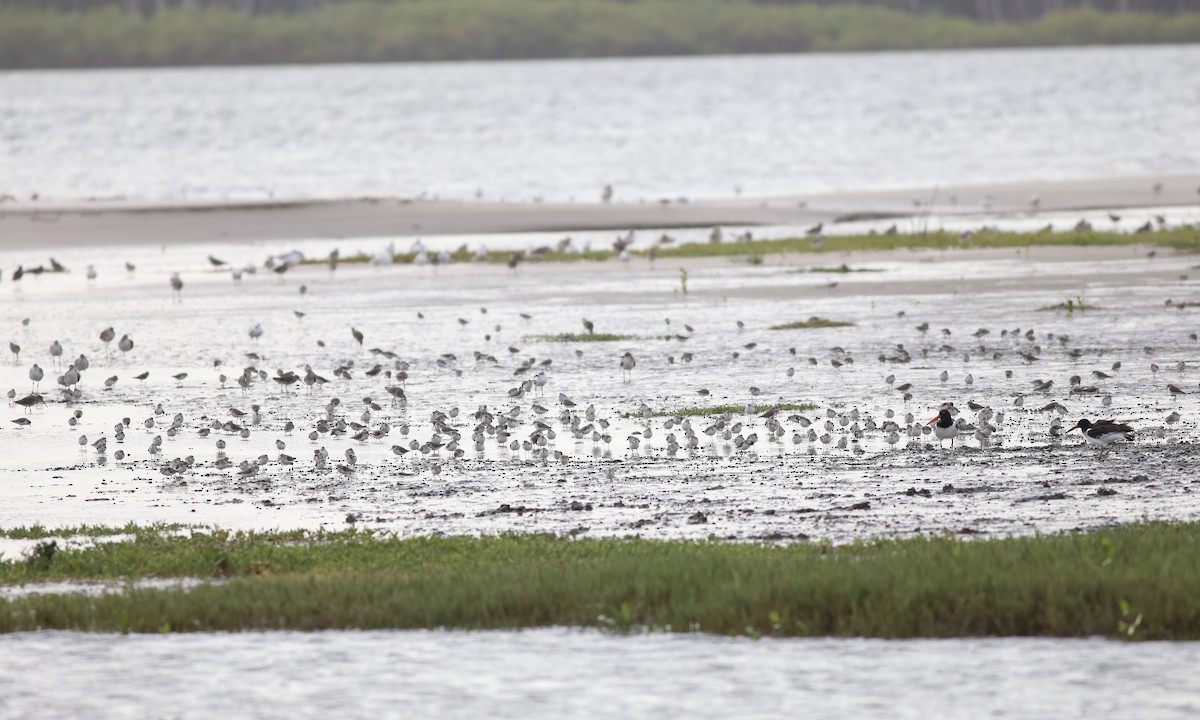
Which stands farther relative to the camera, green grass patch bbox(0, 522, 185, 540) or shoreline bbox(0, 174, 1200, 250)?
shoreline bbox(0, 174, 1200, 250)

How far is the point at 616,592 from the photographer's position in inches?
442

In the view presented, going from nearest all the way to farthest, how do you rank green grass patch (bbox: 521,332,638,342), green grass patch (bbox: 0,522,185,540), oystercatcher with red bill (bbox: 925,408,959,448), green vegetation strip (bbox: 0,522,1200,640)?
1. green vegetation strip (bbox: 0,522,1200,640)
2. green grass patch (bbox: 0,522,185,540)
3. oystercatcher with red bill (bbox: 925,408,959,448)
4. green grass patch (bbox: 521,332,638,342)

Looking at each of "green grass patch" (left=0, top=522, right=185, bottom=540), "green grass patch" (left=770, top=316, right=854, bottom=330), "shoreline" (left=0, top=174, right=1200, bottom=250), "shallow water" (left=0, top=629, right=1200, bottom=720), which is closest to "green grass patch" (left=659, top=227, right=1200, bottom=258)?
"shoreline" (left=0, top=174, right=1200, bottom=250)

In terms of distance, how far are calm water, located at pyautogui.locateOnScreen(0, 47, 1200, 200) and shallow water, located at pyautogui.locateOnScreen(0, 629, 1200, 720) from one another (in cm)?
5532

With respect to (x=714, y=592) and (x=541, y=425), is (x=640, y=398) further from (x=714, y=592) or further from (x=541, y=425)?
(x=714, y=592)

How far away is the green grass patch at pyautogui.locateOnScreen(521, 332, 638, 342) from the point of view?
2561 cm

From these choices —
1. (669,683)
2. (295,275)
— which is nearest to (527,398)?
(669,683)

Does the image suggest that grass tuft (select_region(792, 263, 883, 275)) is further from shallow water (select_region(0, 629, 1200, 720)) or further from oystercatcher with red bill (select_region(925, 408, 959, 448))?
shallow water (select_region(0, 629, 1200, 720))

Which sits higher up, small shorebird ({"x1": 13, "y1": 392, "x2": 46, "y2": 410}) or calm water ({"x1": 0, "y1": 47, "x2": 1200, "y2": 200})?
calm water ({"x1": 0, "y1": 47, "x2": 1200, "y2": 200})

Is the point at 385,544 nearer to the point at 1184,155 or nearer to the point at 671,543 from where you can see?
the point at 671,543

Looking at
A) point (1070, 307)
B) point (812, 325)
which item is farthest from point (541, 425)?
point (1070, 307)

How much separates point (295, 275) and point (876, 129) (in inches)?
2873

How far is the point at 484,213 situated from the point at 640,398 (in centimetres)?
3659

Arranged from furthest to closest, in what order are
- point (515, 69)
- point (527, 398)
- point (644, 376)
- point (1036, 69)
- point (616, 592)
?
point (515, 69) < point (1036, 69) < point (644, 376) < point (527, 398) < point (616, 592)
